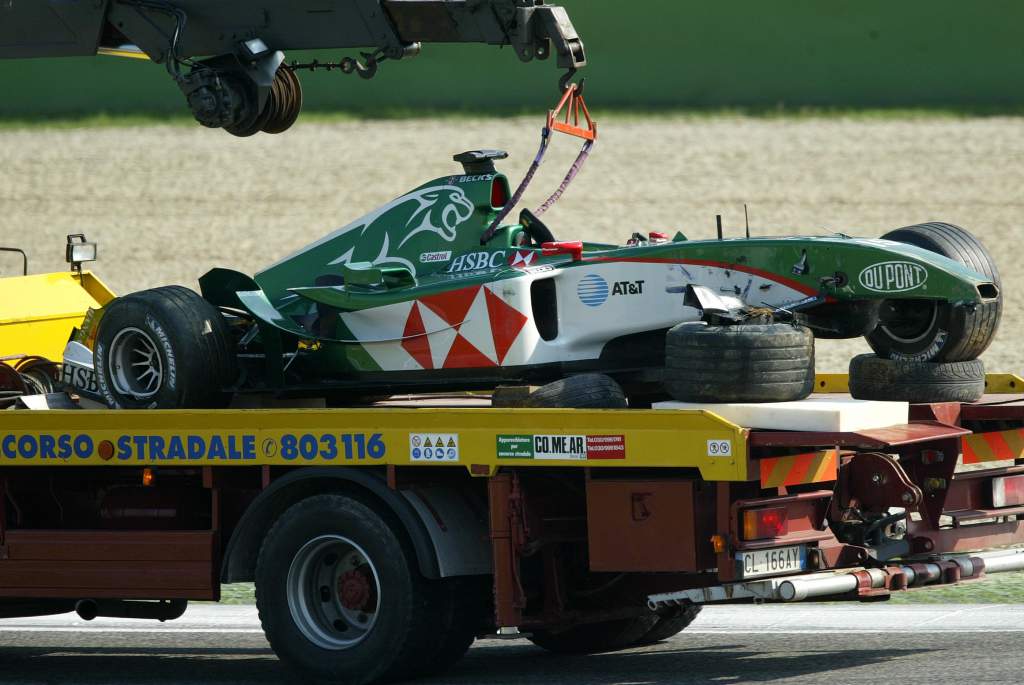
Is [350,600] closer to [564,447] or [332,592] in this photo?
[332,592]

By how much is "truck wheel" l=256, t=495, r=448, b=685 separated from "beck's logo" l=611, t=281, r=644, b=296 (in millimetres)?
1874

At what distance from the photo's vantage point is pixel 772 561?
9.01 m

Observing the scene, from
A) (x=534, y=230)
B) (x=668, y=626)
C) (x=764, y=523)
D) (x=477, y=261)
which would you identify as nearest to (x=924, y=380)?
(x=764, y=523)

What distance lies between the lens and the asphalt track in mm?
9766

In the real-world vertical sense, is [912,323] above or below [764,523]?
above

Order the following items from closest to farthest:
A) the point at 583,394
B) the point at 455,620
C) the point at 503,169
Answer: the point at 455,620 → the point at 583,394 → the point at 503,169

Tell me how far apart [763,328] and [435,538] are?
186 centimetres

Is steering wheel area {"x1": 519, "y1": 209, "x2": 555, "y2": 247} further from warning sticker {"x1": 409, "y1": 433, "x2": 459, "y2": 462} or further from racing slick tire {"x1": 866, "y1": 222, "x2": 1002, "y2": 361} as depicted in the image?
warning sticker {"x1": 409, "y1": 433, "x2": 459, "y2": 462}

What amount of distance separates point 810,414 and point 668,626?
8.56 feet

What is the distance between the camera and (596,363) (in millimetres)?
10562

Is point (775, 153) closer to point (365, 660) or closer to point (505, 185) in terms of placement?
point (505, 185)

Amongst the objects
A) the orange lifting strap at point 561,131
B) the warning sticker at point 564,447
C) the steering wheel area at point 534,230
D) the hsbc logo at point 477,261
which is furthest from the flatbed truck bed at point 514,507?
the steering wheel area at point 534,230

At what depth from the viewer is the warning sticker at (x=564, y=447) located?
8953 mm

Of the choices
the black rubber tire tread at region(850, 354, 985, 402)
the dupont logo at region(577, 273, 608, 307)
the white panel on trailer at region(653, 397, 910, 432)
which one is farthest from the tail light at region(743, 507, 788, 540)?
the dupont logo at region(577, 273, 608, 307)
